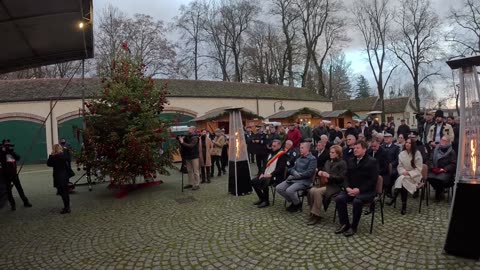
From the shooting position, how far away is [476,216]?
3613 millimetres

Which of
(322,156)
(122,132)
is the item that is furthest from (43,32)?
(322,156)

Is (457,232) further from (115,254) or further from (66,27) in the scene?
(66,27)

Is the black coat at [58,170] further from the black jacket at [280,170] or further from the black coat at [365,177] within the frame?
the black coat at [365,177]

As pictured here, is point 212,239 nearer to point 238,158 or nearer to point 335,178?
point 335,178

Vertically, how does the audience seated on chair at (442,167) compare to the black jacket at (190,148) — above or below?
below

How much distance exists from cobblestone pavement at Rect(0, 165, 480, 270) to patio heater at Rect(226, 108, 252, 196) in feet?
1.90

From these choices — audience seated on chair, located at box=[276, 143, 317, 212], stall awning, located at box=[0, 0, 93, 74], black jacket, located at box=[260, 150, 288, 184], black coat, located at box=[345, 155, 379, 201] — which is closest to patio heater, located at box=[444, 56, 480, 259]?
black coat, located at box=[345, 155, 379, 201]

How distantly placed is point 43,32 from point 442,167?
29.4 feet

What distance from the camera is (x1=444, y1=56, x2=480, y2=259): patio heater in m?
3.63

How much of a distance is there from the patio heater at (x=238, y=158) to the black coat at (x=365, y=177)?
10.8 feet

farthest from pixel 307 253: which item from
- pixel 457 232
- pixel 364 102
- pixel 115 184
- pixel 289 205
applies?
pixel 364 102

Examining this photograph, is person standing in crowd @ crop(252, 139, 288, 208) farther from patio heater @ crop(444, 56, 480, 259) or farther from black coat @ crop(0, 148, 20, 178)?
black coat @ crop(0, 148, 20, 178)

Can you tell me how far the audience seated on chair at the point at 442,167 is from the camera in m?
6.00

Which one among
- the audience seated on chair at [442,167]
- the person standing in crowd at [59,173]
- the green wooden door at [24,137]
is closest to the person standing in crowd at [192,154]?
the person standing in crowd at [59,173]
